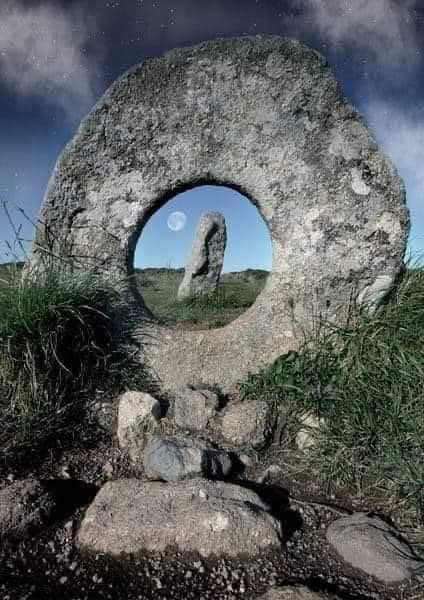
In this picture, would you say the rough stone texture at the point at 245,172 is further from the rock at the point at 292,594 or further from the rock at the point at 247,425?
the rock at the point at 292,594

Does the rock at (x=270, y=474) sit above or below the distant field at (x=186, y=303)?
below

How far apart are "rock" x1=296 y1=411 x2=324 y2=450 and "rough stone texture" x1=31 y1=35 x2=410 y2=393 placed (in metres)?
0.59

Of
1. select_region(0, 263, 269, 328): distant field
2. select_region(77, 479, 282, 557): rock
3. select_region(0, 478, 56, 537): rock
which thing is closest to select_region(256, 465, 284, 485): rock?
select_region(77, 479, 282, 557): rock

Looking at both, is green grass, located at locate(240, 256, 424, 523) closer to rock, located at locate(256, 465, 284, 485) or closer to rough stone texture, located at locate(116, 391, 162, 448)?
rock, located at locate(256, 465, 284, 485)

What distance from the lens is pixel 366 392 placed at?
3131mm

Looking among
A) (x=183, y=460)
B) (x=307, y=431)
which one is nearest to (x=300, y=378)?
(x=307, y=431)

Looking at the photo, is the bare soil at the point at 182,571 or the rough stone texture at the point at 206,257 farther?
the rough stone texture at the point at 206,257

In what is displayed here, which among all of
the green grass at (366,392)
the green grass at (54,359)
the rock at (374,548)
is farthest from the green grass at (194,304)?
the rock at (374,548)

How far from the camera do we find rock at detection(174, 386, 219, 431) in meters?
3.38

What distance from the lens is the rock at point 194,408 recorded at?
3381mm

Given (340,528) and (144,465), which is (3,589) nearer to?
(144,465)

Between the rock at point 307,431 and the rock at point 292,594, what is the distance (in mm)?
1314

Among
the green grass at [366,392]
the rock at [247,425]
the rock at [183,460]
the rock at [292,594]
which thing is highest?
the green grass at [366,392]

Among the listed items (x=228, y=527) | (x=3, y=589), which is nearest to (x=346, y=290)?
(x=228, y=527)
